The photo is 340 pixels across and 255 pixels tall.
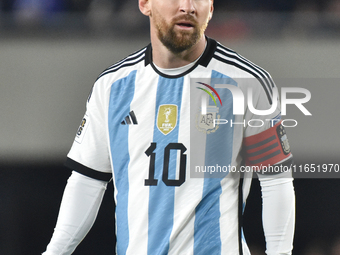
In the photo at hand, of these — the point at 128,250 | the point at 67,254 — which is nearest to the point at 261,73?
the point at 128,250

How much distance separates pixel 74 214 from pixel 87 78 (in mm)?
890

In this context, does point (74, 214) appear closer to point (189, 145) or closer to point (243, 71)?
point (189, 145)

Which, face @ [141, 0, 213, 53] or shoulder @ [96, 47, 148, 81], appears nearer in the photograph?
face @ [141, 0, 213, 53]

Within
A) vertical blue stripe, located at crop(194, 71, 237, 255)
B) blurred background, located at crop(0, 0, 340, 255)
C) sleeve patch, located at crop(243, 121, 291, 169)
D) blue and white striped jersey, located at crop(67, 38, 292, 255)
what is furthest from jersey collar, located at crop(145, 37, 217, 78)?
blurred background, located at crop(0, 0, 340, 255)

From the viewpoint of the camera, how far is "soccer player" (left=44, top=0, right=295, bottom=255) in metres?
1.04

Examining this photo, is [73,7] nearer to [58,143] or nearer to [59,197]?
[58,143]

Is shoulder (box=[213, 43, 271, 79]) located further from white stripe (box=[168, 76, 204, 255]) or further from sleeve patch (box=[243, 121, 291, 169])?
white stripe (box=[168, 76, 204, 255])

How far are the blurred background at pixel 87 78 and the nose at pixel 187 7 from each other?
875 mm

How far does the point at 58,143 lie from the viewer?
1886 mm

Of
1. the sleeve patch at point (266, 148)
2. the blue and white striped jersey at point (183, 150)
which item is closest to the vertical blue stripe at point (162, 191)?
the blue and white striped jersey at point (183, 150)

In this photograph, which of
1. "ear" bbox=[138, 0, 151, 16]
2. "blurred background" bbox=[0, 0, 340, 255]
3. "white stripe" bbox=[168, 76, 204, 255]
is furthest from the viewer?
"blurred background" bbox=[0, 0, 340, 255]

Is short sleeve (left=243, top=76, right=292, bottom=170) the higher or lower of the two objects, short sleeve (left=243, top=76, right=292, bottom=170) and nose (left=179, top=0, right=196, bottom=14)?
the lower

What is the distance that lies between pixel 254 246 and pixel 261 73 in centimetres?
108

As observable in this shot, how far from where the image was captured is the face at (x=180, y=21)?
Result: 1037mm
